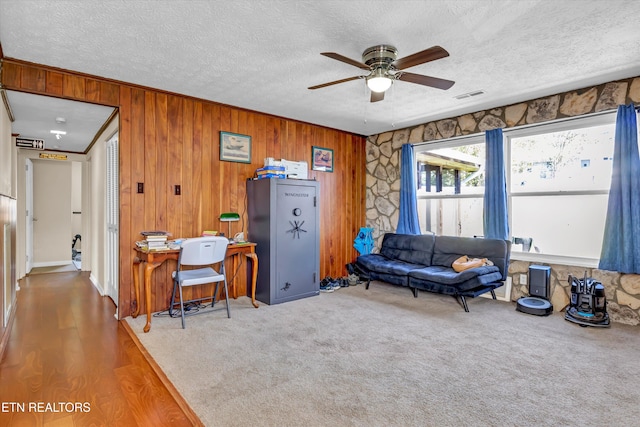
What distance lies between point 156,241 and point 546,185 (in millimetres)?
4546

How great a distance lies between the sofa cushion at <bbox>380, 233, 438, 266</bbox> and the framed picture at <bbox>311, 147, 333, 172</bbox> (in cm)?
148

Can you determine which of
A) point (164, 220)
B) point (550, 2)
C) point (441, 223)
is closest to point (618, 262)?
point (441, 223)

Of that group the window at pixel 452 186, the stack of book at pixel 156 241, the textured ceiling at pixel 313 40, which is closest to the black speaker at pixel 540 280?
the window at pixel 452 186

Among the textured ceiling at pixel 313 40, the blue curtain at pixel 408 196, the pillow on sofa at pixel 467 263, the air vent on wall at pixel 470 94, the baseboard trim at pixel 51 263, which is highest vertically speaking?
the air vent on wall at pixel 470 94

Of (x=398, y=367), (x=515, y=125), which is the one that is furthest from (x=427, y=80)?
(x=398, y=367)

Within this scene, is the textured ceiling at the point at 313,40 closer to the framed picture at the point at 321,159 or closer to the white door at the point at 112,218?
the white door at the point at 112,218

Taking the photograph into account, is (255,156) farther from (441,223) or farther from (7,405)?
(7,405)

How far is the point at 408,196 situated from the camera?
5207 millimetres

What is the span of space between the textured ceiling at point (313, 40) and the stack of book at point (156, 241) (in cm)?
159

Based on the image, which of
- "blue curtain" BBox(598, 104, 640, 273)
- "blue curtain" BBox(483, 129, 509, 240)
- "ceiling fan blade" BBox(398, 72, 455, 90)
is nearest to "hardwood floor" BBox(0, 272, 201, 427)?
"ceiling fan blade" BBox(398, 72, 455, 90)

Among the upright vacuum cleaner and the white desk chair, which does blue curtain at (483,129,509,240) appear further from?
the white desk chair

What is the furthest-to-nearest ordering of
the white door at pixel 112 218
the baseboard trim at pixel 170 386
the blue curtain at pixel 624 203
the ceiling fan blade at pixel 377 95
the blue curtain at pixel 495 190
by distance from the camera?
1. the blue curtain at pixel 495 190
2. the white door at pixel 112 218
3. the blue curtain at pixel 624 203
4. the ceiling fan blade at pixel 377 95
5. the baseboard trim at pixel 170 386

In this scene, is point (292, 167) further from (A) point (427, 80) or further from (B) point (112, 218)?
(B) point (112, 218)

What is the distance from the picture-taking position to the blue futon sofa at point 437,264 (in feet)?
12.1
